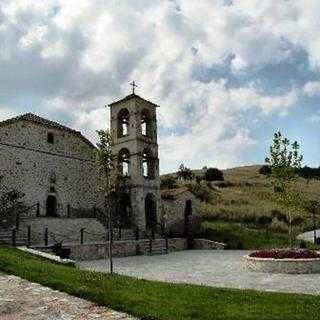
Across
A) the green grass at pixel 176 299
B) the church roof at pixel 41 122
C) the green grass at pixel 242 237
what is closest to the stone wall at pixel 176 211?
the green grass at pixel 242 237

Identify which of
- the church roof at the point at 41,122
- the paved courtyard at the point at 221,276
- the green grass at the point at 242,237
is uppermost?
the church roof at the point at 41,122

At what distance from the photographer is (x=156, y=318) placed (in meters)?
8.16

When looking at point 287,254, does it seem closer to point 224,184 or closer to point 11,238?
point 11,238

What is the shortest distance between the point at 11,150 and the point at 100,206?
9.29 metres

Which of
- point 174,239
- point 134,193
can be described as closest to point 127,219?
point 134,193

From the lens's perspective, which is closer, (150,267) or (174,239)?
(150,267)

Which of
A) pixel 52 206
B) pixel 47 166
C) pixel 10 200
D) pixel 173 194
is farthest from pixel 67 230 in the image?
pixel 173 194

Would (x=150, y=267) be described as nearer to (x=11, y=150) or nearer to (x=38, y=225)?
(x=38, y=225)

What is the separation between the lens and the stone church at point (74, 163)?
33938mm

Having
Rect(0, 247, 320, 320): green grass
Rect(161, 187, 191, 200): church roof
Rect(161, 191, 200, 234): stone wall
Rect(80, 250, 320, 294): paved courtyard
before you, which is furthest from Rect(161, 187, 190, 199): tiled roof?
Rect(0, 247, 320, 320): green grass

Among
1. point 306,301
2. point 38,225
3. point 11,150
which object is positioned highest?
point 11,150

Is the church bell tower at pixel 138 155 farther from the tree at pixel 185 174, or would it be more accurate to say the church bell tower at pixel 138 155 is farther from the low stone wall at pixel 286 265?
the tree at pixel 185 174

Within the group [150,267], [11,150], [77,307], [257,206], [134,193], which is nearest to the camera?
[77,307]

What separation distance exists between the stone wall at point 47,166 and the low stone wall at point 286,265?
772 inches
